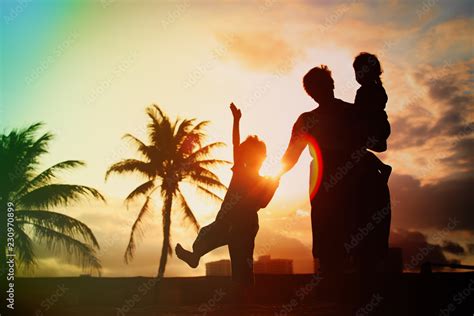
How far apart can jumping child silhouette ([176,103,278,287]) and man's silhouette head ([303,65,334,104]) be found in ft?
3.19

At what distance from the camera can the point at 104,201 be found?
886 inches

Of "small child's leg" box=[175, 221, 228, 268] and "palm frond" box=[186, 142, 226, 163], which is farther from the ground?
"palm frond" box=[186, 142, 226, 163]

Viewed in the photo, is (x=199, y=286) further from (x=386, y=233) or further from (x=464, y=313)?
(x=386, y=233)

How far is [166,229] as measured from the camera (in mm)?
27125

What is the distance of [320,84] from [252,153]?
43.9 inches

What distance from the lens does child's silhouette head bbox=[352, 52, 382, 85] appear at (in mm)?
4156

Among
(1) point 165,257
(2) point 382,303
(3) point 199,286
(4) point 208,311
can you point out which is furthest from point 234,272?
(1) point 165,257

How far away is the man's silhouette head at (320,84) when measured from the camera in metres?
4.27

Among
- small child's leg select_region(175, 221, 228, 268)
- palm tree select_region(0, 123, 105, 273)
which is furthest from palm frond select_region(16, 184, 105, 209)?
small child's leg select_region(175, 221, 228, 268)

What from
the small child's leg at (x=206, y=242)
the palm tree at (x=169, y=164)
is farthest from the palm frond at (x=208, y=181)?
the small child's leg at (x=206, y=242)

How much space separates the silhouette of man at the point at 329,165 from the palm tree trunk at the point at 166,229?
76.6 feet

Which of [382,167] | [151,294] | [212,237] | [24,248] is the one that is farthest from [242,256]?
[24,248]

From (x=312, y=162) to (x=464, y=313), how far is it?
11.2 ft

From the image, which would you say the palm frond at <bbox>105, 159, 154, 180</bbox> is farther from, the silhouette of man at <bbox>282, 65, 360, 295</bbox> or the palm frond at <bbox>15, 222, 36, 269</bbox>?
the silhouette of man at <bbox>282, 65, 360, 295</bbox>
